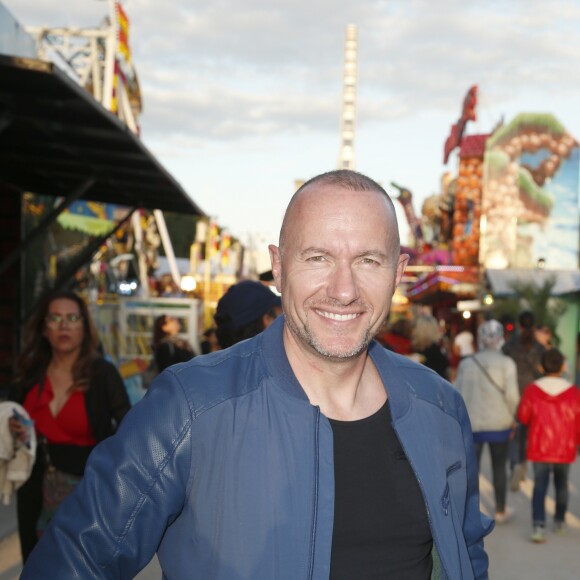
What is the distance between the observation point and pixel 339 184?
2.23m

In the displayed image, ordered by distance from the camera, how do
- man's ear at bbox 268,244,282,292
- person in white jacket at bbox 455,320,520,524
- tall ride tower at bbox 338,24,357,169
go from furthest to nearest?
tall ride tower at bbox 338,24,357,169
person in white jacket at bbox 455,320,520,524
man's ear at bbox 268,244,282,292

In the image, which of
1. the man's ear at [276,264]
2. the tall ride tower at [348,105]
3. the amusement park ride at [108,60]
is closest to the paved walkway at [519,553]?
the man's ear at [276,264]

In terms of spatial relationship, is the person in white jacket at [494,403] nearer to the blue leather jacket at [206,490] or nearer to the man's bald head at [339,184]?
the man's bald head at [339,184]

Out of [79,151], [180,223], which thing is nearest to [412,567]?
[79,151]

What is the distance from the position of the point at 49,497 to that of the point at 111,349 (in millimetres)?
7293

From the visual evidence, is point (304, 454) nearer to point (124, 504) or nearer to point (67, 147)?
point (124, 504)

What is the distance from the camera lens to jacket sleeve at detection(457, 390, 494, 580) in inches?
95.3

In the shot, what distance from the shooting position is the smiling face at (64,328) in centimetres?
470

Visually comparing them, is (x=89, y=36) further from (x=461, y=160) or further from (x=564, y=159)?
(x=564, y=159)

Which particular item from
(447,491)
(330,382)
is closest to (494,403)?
(447,491)

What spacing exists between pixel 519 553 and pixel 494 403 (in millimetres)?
1600

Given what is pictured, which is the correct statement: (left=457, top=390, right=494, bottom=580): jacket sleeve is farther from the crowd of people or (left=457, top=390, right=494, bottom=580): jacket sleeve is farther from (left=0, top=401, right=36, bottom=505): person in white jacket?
(left=0, top=401, right=36, bottom=505): person in white jacket

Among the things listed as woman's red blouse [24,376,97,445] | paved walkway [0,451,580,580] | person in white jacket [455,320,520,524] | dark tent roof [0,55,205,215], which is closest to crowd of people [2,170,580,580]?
woman's red blouse [24,376,97,445]

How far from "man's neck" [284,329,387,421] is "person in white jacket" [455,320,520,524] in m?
5.73
